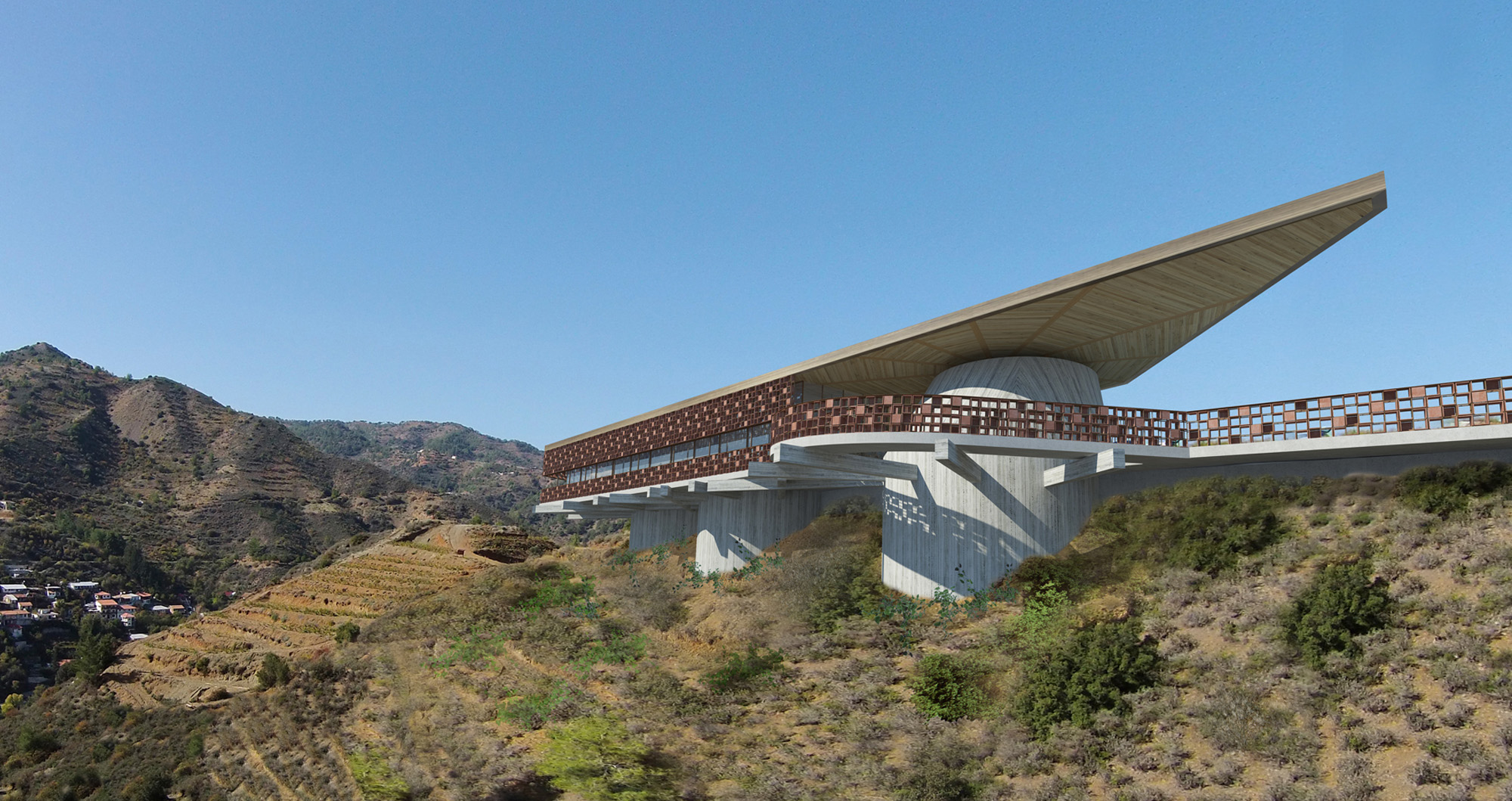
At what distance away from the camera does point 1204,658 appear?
47.0 ft

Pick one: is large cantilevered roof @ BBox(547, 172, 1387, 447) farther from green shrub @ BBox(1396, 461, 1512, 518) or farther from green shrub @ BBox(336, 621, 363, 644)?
green shrub @ BBox(336, 621, 363, 644)

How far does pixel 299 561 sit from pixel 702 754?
102 m

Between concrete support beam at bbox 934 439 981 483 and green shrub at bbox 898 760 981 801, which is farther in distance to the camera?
concrete support beam at bbox 934 439 981 483

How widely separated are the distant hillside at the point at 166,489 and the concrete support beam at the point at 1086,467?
95009 mm

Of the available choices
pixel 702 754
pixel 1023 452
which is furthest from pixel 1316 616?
pixel 702 754

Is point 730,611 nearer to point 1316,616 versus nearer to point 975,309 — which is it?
point 975,309

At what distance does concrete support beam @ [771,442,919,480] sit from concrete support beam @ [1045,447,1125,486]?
339cm

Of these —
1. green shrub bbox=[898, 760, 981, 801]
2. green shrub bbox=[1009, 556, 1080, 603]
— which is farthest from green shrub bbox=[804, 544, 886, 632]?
green shrub bbox=[898, 760, 981, 801]

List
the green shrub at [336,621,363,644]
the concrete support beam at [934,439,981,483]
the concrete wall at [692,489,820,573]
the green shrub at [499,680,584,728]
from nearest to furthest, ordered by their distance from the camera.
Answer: the green shrub at [499,680,584,728] < the concrete support beam at [934,439,981,483] < the concrete wall at [692,489,820,573] < the green shrub at [336,621,363,644]

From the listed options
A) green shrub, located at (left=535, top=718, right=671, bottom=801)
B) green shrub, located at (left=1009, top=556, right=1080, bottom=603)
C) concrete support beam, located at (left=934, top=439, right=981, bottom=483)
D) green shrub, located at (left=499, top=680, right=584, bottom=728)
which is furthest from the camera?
green shrub, located at (left=1009, top=556, right=1080, bottom=603)

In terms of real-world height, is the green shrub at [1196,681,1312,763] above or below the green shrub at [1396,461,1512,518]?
below

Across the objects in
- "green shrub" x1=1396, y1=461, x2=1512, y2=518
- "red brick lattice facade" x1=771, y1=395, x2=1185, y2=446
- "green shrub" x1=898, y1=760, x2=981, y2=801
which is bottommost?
"green shrub" x1=898, y1=760, x2=981, y2=801

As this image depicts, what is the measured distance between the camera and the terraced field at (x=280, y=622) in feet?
116

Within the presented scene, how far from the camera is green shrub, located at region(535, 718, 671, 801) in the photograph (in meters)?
14.4
